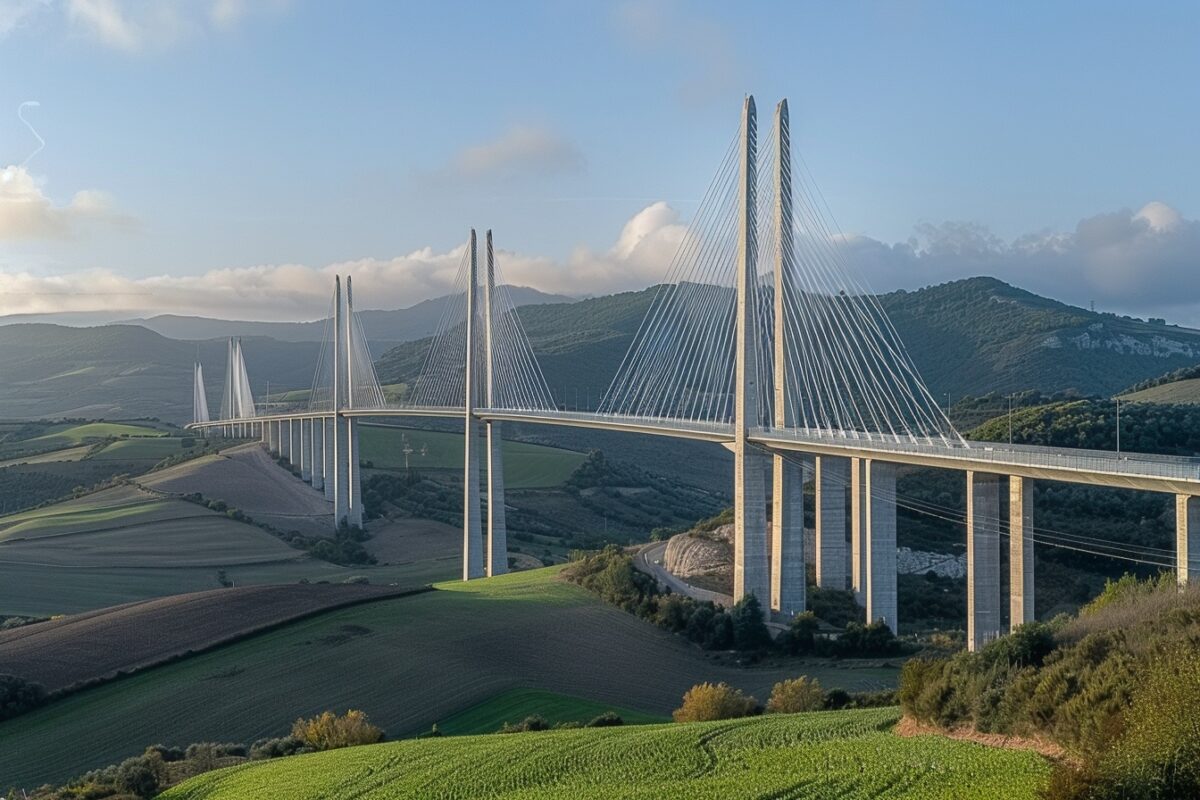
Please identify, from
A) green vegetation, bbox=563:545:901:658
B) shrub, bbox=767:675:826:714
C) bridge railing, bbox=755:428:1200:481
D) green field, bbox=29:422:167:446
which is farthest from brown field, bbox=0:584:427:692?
green field, bbox=29:422:167:446

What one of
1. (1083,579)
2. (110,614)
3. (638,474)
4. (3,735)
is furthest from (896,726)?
(638,474)

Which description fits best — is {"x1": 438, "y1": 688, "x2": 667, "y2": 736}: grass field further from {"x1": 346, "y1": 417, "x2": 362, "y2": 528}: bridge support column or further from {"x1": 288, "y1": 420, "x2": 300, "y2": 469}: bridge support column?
{"x1": 288, "y1": 420, "x2": 300, "y2": 469}: bridge support column

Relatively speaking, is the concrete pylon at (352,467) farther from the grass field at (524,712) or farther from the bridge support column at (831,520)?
the grass field at (524,712)

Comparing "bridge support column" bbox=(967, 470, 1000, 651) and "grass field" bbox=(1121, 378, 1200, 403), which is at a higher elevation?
"grass field" bbox=(1121, 378, 1200, 403)

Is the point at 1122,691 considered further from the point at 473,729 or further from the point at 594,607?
the point at 594,607

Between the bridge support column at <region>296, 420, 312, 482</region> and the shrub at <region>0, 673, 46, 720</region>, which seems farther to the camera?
the bridge support column at <region>296, 420, 312, 482</region>

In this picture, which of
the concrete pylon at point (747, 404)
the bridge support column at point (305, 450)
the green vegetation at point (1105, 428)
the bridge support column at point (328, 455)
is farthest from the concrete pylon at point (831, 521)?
the bridge support column at point (305, 450)

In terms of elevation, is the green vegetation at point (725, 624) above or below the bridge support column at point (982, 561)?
below
